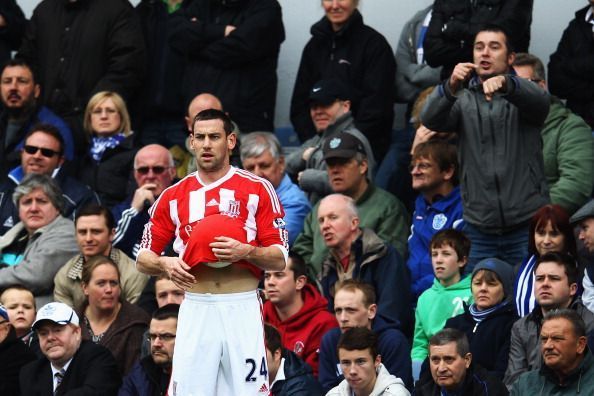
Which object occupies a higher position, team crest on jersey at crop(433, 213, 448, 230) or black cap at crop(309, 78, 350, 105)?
black cap at crop(309, 78, 350, 105)

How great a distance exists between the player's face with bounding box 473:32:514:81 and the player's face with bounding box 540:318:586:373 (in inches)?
95.8

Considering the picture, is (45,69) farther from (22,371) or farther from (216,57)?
(22,371)

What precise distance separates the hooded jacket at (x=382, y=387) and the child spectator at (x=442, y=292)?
0.84m

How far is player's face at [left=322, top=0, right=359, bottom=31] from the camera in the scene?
13.5 meters

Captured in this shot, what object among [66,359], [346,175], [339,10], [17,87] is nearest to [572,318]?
[346,175]

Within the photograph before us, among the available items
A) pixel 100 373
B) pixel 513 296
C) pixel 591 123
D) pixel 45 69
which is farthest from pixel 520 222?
pixel 45 69

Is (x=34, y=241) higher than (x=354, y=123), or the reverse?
(x=354, y=123)

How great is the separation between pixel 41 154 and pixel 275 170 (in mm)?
2279

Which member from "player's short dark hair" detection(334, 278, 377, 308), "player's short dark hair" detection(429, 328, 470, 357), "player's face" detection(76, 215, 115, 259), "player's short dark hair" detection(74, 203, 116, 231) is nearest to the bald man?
"player's short dark hair" detection(74, 203, 116, 231)

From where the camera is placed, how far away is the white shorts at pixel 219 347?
28.1 ft

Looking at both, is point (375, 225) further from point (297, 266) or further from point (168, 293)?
point (168, 293)

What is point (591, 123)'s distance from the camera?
12672mm

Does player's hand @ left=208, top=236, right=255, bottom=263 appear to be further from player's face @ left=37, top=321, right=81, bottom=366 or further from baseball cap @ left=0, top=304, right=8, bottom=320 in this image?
baseball cap @ left=0, top=304, right=8, bottom=320

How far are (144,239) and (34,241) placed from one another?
4268 millimetres
